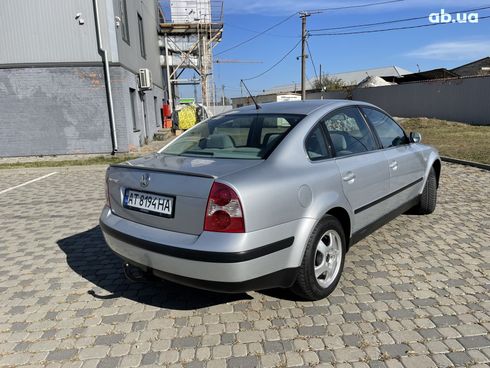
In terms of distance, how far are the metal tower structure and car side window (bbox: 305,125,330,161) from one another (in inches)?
983

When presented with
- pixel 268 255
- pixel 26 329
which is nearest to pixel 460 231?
pixel 268 255

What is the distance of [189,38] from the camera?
27469mm

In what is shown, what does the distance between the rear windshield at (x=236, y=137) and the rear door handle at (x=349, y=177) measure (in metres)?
0.60

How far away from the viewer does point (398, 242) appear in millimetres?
4301

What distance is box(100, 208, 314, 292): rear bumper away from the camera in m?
2.45

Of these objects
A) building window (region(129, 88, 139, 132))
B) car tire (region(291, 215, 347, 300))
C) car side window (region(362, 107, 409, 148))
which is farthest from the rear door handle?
building window (region(129, 88, 139, 132))

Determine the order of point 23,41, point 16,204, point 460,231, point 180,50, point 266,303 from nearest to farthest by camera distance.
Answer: point 266,303, point 460,231, point 16,204, point 23,41, point 180,50

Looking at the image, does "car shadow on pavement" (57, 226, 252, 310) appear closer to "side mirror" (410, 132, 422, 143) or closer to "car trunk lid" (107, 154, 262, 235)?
"car trunk lid" (107, 154, 262, 235)

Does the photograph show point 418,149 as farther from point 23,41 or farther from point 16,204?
point 23,41

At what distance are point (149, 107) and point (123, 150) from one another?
20.4 ft

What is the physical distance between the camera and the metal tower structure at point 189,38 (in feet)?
86.4

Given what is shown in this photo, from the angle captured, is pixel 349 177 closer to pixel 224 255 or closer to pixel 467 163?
pixel 224 255

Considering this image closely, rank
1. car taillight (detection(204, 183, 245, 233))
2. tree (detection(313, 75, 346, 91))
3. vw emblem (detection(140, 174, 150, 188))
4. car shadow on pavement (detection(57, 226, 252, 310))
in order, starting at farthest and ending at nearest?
tree (detection(313, 75, 346, 91)) → car shadow on pavement (detection(57, 226, 252, 310)) → vw emblem (detection(140, 174, 150, 188)) → car taillight (detection(204, 183, 245, 233))

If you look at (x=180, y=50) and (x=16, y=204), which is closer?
(x=16, y=204)
